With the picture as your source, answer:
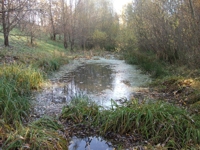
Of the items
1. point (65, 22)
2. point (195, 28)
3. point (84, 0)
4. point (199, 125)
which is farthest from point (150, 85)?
point (84, 0)

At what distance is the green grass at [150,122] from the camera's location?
412 centimetres

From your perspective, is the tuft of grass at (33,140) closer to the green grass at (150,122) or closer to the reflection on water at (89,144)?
the reflection on water at (89,144)

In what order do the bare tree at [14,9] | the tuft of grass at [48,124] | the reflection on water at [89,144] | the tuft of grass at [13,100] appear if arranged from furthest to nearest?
the bare tree at [14,9]
the tuft of grass at [13,100]
the tuft of grass at [48,124]
the reflection on water at [89,144]

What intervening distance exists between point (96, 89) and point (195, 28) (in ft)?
14.3

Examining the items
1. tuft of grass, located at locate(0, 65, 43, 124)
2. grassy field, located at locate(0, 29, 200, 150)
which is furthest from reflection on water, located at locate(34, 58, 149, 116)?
grassy field, located at locate(0, 29, 200, 150)

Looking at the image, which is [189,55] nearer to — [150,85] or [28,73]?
[150,85]

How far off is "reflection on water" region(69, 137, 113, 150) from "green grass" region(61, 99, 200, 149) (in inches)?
9.0

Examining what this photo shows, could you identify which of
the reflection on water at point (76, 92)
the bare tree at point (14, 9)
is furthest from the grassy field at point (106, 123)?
the bare tree at point (14, 9)

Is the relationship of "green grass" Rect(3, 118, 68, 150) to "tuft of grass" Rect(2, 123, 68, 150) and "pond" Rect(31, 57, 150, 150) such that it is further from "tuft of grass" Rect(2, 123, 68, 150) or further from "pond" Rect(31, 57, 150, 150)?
"pond" Rect(31, 57, 150, 150)

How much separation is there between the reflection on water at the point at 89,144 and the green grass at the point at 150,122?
23 cm

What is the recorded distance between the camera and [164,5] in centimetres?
1134

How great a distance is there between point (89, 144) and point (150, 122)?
4.28 feet

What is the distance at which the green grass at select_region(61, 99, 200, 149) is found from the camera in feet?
13.5

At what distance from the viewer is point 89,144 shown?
14.3 feet
